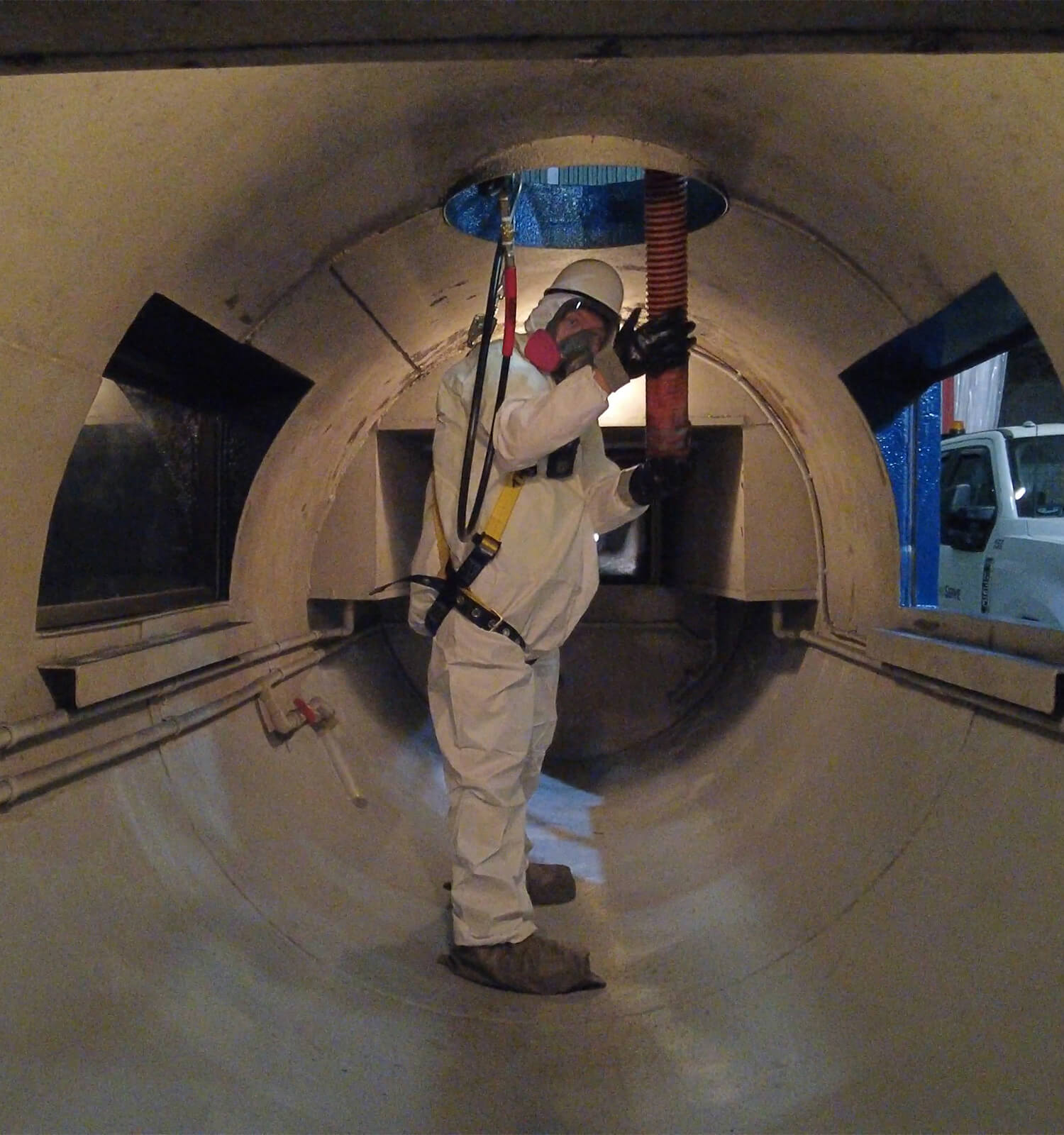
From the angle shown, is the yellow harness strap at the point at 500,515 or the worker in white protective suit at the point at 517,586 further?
the yellow harness strap at the point at 500,515

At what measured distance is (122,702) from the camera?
8.13ft

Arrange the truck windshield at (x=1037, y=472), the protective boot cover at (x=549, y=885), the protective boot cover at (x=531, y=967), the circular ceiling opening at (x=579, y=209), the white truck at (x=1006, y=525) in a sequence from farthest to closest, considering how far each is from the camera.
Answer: the truck windshield at (x=1037, y=472) < the white truck at (x=1006, y=525) < the protective boot cover at (x=549, y=885) < the circular ceiling opening at (x=579, y=209) < the protective boot cover at (x=531, y=967)

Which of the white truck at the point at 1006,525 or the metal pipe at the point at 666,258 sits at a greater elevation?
the metal pipe at the point at 666,258

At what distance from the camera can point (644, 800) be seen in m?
4.58

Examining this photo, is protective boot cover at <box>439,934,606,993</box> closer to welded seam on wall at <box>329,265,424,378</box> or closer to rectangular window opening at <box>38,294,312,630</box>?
rectangular window opening at <box>38,294,312,630</box>

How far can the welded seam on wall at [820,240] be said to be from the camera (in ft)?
9.02

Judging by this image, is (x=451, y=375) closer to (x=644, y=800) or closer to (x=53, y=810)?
(x=53, y=810)

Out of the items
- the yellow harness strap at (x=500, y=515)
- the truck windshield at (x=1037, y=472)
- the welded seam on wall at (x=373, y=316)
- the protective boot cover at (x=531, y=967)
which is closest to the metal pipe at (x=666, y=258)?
the yellow harness strap at (x=500, y=515)

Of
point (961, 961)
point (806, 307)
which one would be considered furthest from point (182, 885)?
point (806, 307)

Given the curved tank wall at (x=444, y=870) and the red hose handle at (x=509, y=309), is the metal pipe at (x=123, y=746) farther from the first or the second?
the red hose handle at (x=509, y=309)

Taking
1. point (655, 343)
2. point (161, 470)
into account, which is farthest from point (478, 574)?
point (161, 470)

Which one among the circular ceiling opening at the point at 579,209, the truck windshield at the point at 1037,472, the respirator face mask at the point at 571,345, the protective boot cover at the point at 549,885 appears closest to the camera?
the respirator face mask at the point at 571,345

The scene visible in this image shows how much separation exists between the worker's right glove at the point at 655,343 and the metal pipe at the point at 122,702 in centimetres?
166

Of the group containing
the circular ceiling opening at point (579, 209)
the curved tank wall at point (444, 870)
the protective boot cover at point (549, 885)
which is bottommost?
the protective boot cover at point (549, 885)
